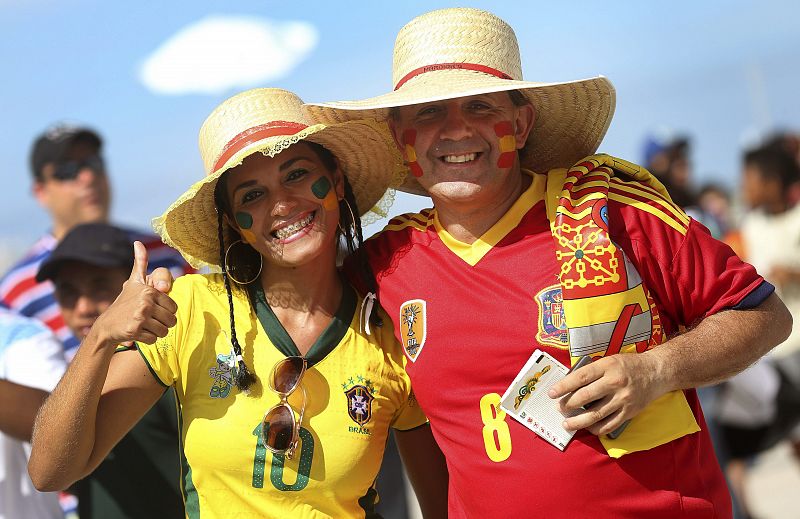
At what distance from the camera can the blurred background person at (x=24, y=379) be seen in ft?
12.6

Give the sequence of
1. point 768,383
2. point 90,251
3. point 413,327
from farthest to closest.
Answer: point 768,383 < point 90,251 < point 413,327

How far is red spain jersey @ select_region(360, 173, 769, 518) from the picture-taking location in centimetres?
292

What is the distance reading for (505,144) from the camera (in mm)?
3148

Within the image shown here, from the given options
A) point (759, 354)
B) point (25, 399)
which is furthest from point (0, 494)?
point (759, 354)

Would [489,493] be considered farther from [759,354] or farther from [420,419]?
[759,354]

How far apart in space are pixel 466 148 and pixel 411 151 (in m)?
0.20

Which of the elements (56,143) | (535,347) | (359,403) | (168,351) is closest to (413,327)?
(359,403)

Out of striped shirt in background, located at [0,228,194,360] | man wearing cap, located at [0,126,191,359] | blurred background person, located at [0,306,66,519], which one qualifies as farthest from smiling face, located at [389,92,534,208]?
man wearing cap, located at [0,126,191,359]

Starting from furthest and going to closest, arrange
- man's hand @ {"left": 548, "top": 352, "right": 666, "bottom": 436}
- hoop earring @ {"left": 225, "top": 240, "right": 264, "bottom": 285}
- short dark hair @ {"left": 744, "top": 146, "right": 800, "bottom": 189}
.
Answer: short dark hair @ {"left": 744, "top": 146, "right": 800, "bottom": 189}, hoop earring @ {"left": 225, "top": 240, "right": 264, "bottom": 285}, man's hand @ {"left": 548, "top": 352, "right": 666, "bottom": 436}

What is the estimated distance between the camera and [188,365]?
3.15m

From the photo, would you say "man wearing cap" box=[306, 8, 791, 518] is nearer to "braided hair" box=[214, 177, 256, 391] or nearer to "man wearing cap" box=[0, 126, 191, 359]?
"braided hair" box=[214, 177, 256, 391]

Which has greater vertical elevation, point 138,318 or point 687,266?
point 687,266

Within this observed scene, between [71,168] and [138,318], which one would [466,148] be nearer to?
[138,318]

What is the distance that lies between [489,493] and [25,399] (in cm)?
167
